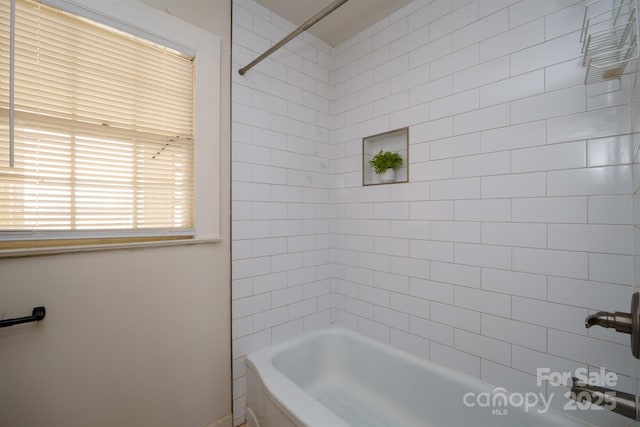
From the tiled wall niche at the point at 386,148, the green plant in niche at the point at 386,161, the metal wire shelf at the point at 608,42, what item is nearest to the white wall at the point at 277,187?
the tiled wall niche at the point at 386,148

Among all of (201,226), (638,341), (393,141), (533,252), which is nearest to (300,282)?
(201,226)

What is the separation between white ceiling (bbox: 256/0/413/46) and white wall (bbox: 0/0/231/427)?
0.40 meters

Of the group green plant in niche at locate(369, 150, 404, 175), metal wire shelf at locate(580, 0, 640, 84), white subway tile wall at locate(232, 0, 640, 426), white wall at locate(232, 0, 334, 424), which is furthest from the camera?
green plant in niche at locate(369, 150, 404, 175)

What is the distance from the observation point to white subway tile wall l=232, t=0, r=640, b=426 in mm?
1178

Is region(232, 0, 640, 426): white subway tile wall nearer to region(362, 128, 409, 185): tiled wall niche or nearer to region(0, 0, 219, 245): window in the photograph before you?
region(362, 128, 409, 185): tiled wall niche

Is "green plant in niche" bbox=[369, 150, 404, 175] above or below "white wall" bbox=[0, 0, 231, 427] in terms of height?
above

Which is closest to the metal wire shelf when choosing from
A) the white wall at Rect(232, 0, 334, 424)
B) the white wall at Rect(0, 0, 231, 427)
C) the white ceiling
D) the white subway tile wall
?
the white subway tile wall

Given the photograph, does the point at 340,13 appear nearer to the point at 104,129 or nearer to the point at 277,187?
the point at 277,187

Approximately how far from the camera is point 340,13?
1.88 metres

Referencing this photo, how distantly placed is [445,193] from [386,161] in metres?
0.44

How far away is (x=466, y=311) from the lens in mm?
1525

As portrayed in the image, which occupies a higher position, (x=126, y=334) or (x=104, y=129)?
(x=104, y=129)

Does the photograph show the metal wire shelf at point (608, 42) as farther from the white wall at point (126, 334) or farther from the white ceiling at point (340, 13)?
the white wall at point (126, 334)

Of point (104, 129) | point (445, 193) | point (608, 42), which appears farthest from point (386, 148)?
point (104, 129)
